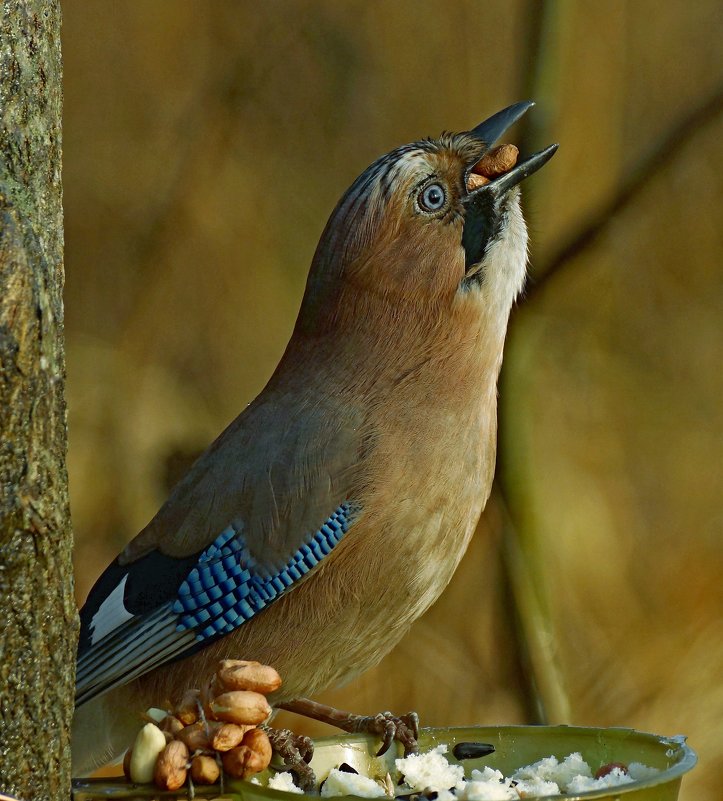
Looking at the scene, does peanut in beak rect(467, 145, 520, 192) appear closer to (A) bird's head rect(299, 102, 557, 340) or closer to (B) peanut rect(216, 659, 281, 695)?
(A) bird's head rect(299, 102, 557, 340)

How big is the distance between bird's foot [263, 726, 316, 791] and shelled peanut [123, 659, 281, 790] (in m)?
0.07

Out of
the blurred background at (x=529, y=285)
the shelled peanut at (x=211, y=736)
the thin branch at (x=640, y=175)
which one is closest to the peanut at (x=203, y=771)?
the shelled peanut at (x=211, y=736)

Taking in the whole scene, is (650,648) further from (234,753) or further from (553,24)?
(234,753)

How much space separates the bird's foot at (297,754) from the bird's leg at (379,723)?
0.29 feet

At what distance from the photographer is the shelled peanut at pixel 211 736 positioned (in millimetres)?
905

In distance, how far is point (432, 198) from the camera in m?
1.45

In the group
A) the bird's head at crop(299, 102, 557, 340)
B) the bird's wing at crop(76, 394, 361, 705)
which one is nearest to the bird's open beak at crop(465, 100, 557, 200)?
the bird's head at crop(299, 102, 557, 340)

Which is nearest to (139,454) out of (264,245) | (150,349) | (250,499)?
(150,349)

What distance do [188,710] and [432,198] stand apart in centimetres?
71

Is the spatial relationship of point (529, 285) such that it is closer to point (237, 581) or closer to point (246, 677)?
point (237, 581)

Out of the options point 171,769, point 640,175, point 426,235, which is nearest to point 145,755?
point 171,769

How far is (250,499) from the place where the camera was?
55.4 inches

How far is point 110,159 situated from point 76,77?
162 mm

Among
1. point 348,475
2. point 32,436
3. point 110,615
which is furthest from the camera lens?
point 110,615
